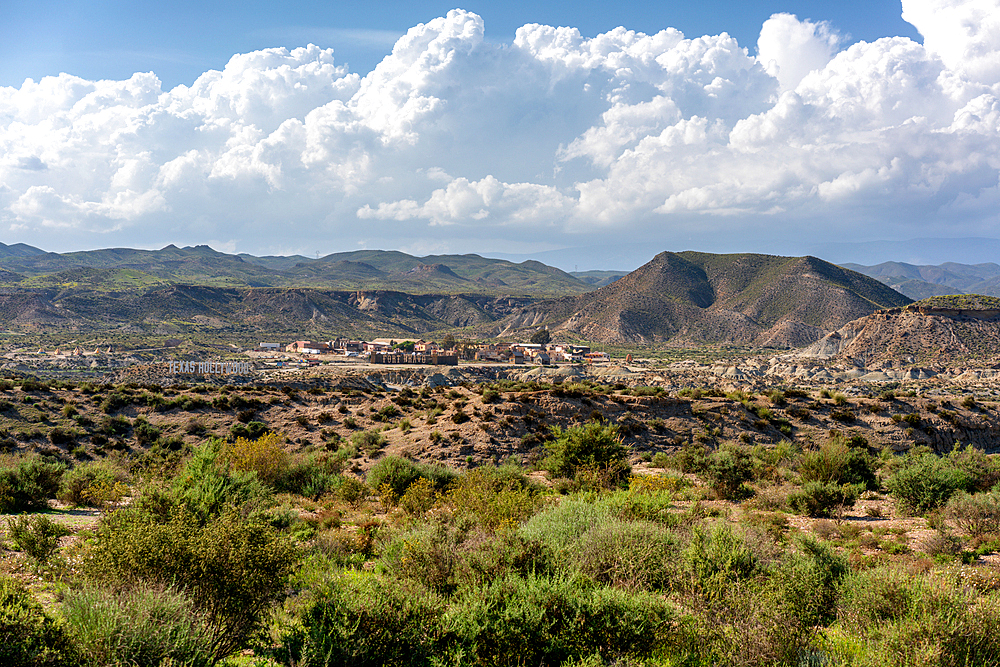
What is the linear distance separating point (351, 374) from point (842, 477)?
70384 mm

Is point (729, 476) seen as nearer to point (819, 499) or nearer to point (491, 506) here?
point (819, 499)

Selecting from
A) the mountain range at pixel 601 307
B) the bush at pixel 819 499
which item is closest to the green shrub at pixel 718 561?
the bush at pixel 819 499

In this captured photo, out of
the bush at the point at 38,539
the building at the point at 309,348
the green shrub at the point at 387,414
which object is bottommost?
the building at the point at 309,348

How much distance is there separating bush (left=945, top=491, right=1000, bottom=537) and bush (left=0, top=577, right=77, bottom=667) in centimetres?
1345

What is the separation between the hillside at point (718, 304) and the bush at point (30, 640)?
151 m

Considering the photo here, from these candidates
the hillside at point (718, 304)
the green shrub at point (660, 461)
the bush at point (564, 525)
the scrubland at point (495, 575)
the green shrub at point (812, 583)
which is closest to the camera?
the scrubland at point (495, 575)

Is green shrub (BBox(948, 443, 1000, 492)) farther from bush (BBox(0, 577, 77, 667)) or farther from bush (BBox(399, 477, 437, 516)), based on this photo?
bush (BBox(0, 577, 77, 667))

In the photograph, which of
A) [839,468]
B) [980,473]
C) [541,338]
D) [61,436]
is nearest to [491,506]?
[839,468]

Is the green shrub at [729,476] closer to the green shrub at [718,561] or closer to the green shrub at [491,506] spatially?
the green shrub at [491,506]

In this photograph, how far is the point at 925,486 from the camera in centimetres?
1253

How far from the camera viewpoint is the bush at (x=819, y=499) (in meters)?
12.7

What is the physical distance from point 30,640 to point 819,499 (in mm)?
13886

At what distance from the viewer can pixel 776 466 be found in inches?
720

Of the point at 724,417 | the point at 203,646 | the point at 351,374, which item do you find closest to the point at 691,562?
the point at 203,646
